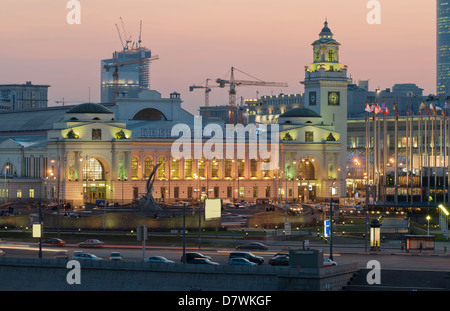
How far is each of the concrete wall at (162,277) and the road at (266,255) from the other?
1274 centimetres

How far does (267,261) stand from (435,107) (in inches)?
2960

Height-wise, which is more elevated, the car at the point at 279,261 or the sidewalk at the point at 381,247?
the car at the point at 279,261

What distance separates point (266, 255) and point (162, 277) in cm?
2426

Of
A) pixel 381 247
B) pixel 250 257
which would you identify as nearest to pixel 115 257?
pixel 250 257

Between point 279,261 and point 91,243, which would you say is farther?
point 91,243

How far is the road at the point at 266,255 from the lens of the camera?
92688 millimetres

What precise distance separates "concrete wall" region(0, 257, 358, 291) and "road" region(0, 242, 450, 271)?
12.7 meters

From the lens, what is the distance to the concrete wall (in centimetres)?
7188

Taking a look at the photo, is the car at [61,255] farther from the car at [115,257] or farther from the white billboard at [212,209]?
the white billboard at [212,209]

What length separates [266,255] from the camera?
333ft

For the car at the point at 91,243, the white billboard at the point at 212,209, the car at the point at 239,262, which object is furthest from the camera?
the white billboard at the point at 212,209

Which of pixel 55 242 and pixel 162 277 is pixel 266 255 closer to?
pixel 55 242

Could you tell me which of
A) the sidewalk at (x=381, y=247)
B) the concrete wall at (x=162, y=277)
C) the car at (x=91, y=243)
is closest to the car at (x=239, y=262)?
the concrete wall at (x=162, y=277)
